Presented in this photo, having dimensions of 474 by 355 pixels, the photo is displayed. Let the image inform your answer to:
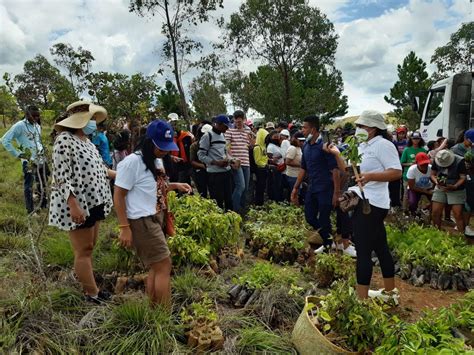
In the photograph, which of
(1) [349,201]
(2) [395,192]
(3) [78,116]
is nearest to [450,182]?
(2) [395,192]

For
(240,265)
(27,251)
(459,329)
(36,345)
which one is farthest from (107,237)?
(459,329)

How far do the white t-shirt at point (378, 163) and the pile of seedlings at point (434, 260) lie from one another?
168cm

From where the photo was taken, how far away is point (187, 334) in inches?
117

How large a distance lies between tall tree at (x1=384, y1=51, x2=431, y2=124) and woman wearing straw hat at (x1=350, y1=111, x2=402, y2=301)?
33731mm

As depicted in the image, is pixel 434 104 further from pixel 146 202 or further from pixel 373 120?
pixel 146 202

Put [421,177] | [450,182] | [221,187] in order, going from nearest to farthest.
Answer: [450,182] → [221,187] → [421,177]

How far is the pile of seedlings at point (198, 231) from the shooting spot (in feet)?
13.9

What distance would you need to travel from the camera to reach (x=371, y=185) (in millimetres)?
3533

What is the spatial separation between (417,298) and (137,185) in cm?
320

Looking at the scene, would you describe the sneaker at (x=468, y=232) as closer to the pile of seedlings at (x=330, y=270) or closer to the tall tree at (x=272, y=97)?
the pile of seedlings at (x=330, y=270)

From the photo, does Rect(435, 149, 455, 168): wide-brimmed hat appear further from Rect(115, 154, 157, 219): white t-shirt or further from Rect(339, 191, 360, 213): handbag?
Rect(115, 154, 157, 219): white t-shirt

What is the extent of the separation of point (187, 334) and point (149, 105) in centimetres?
550

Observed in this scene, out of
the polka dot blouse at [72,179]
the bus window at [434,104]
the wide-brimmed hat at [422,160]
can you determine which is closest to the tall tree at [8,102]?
the polka dot blouse at [72,179]

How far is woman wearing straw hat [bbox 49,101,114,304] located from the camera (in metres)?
3.23
